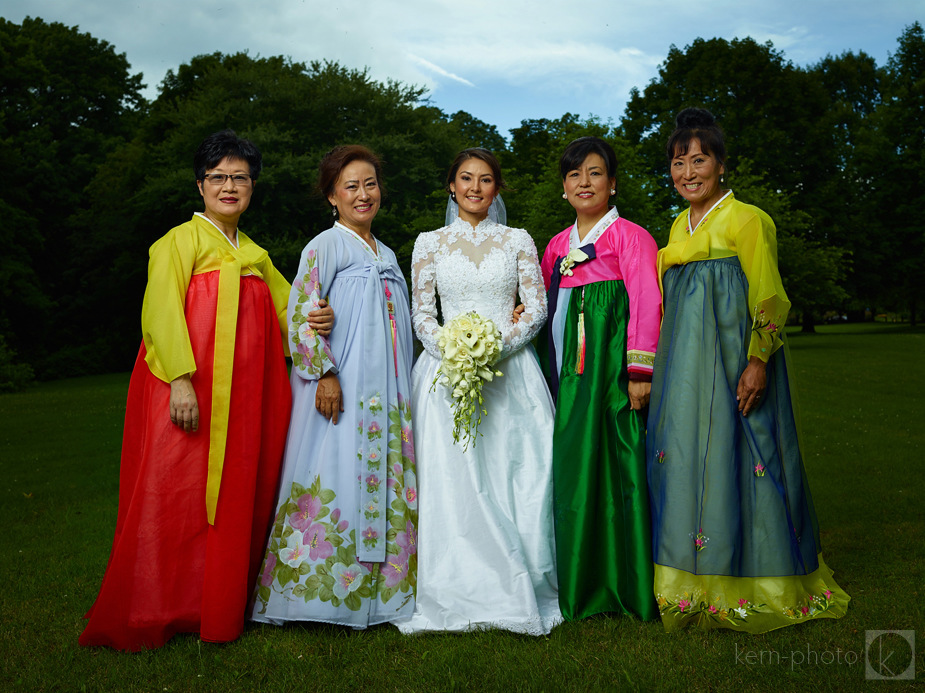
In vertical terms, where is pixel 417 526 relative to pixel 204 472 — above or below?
below

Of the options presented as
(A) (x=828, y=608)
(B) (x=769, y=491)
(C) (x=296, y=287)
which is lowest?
(A) (x=828, y=608)

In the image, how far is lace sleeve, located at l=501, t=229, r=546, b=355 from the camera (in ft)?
13.0

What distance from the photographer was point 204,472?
12.0ft

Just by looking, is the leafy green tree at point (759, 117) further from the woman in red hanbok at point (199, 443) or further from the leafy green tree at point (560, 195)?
the woman in red hanbok at point (199, 443)

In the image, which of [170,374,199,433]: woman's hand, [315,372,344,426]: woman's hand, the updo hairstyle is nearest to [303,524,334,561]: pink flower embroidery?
[315,372,344,426]: woman's hand

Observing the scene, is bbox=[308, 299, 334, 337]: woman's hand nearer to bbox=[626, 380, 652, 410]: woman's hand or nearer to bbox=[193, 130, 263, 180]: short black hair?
bbox=[193, 130, 263, 180]: short black hair

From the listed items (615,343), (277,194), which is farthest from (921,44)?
(615,343)

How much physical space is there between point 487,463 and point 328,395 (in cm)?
95

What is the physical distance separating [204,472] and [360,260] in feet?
4.65

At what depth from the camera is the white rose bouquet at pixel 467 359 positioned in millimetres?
3709

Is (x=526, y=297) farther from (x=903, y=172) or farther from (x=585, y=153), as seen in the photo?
(x=903, y=172)

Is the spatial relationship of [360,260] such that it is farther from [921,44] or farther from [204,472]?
[921,44]

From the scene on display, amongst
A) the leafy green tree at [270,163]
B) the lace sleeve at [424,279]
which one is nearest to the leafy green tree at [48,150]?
the leafy green tree at [270,163]

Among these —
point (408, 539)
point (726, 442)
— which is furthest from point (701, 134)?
point (408, 539)
